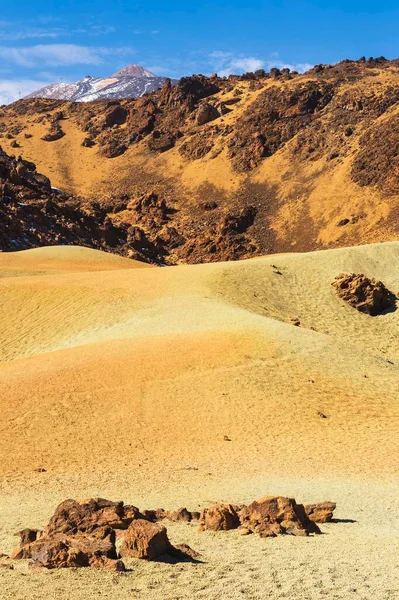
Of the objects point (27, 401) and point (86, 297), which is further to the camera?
point (86, 297)

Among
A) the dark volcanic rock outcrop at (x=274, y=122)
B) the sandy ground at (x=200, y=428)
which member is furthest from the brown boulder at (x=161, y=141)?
the sandy ground at (x=200, y=428)

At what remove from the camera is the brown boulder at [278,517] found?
31.4ft

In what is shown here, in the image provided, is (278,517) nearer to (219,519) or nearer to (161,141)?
(219,519)

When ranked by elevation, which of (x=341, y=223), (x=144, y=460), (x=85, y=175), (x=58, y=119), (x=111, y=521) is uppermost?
(x=58, y=119)

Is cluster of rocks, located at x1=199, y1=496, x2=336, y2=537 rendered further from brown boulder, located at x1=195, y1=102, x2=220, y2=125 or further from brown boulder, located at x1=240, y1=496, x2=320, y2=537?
brown boulder, located at x1=195, y1=102, x2=220, y2=125

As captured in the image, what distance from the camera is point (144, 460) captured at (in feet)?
47.5

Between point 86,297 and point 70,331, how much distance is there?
3000 millimetres

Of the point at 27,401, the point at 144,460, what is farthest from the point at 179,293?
the point at 144,460

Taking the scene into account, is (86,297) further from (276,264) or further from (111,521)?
(111,521)

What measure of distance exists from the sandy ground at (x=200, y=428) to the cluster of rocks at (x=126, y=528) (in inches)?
8.6

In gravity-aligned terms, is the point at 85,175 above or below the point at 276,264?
above

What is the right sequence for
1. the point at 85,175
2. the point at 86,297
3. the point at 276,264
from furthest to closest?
1. the point at 85,175
2. the point at 276,264
3. the point at 86,297

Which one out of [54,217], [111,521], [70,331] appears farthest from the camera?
[54,217]

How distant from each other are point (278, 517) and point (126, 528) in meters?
2.29
